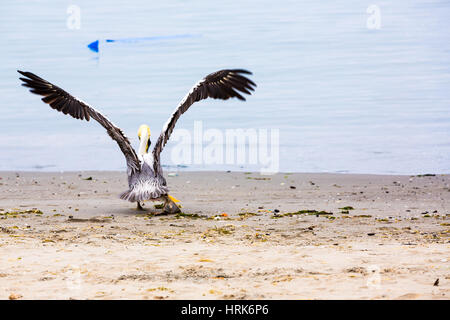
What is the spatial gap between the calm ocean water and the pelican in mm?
4149

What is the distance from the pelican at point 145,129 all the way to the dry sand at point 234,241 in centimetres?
30

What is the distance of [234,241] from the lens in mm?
7598

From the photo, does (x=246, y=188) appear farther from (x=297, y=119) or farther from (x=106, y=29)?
(x=106, y=29)

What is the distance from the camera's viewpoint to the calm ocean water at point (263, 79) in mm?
16406

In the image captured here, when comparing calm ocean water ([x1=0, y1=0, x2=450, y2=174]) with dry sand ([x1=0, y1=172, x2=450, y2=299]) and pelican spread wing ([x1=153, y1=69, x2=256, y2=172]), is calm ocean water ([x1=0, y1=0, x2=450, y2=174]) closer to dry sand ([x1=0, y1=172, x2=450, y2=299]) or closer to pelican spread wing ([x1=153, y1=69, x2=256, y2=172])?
dry sand ([x1=0, y1=172, x2=450, y2=299])

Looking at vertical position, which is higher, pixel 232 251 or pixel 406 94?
pixel 406 94

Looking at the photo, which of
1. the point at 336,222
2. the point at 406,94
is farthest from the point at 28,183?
the point at 406,94

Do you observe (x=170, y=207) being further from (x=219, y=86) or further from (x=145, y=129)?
(x=219, y=86)

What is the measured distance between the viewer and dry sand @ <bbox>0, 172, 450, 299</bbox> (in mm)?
5555

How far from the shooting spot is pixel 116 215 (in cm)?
967

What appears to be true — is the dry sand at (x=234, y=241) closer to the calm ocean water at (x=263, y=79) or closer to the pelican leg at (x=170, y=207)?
the pelican leg at (x=170, y=207)

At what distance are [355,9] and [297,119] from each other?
1105 inches

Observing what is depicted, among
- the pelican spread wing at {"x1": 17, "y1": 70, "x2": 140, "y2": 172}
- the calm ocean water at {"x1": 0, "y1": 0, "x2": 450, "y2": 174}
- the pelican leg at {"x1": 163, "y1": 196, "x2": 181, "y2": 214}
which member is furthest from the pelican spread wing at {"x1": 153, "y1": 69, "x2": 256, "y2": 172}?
the calm ocean water at {"x1": 0, "y1": 0, "x2": 450, "y2": 174}

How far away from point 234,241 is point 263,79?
18777 millimetres
